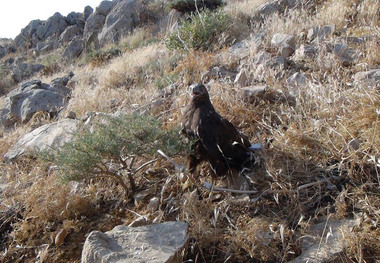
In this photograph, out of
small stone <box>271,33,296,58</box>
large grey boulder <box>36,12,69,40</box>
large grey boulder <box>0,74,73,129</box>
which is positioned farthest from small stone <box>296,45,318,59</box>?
large grey boulder <box>36,12,69,40</box>

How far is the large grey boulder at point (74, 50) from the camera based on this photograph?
14820 millimetres

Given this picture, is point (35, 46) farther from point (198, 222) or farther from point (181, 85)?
point (198, 222)

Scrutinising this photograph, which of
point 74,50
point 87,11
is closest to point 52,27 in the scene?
point 87,11

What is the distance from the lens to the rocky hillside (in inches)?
96.6

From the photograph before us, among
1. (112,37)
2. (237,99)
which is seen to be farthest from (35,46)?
(237,99)

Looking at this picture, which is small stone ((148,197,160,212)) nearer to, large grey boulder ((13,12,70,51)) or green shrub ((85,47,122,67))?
green shrub ((85,47,122,67))

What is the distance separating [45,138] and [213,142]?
2999 mm

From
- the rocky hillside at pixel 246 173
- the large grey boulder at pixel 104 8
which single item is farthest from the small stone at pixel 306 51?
the large grey boulder at pixel 104 8

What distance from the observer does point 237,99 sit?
4105 mm

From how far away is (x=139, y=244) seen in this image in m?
2.41

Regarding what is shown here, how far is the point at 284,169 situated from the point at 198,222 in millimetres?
924

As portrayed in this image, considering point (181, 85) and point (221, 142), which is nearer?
point (221, 142)

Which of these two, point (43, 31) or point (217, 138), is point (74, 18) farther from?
point (217, 138)

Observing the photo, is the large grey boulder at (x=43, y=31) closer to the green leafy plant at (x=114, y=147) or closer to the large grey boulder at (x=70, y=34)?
the large grey boulder at (x=70, y=34)
